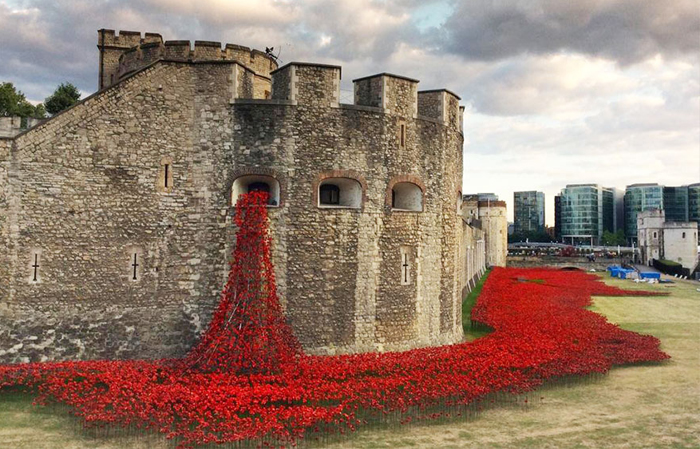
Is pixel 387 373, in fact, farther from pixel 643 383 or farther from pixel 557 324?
pixel 557 324

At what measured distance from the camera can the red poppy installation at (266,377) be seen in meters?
10.7

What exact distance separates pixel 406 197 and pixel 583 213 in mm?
142280

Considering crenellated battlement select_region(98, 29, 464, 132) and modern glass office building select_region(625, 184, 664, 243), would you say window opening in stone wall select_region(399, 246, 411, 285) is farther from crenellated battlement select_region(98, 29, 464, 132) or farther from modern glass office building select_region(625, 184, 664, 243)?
modern glass office building select_region(625, 184, 664, 243)

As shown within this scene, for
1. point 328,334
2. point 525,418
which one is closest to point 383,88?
point 328,334

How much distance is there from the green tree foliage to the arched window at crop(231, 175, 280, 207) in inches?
944

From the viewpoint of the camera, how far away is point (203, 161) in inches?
608

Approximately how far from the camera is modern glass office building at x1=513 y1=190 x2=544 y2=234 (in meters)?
175

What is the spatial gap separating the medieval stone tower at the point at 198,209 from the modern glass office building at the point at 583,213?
14006cm

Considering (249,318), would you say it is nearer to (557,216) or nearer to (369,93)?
(369,93)

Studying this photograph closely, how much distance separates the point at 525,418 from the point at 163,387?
7.96m

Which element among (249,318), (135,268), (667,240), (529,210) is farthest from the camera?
(529,210)

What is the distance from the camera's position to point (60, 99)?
38594 mm

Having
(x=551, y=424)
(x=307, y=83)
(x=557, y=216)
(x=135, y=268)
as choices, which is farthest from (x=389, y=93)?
(x=557, y=216)

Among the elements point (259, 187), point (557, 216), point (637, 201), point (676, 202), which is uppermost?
point (637, 201)
